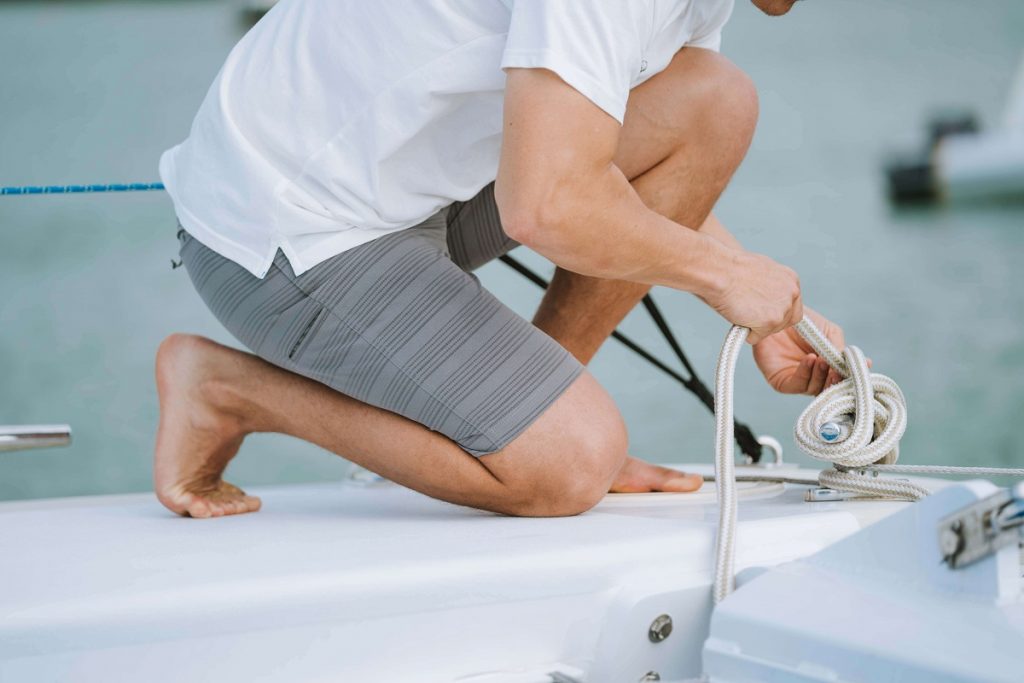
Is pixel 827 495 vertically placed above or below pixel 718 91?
below

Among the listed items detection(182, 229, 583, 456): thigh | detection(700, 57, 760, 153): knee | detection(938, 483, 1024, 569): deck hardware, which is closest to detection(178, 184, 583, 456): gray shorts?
detection(182, 229, 583, 456): thigh

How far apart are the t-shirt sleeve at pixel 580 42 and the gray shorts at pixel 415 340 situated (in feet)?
1.11

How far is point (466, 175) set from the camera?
1.45 meters

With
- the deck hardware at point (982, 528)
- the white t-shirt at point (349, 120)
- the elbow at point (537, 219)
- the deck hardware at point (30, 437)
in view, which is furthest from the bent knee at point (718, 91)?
the deck hardware at point (30, 437)

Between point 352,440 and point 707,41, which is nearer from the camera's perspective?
point 352,440

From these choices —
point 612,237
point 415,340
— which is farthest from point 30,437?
point 612,237

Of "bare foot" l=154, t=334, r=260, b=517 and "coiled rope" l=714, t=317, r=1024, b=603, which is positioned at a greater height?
"coiled rope" l=714, t=317, r=1024, b=603

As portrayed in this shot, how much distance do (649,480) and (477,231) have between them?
40 cm

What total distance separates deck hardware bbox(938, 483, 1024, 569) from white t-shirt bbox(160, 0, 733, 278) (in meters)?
0.55

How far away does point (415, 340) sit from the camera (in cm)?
139

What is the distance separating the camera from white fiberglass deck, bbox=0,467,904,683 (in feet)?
3.11

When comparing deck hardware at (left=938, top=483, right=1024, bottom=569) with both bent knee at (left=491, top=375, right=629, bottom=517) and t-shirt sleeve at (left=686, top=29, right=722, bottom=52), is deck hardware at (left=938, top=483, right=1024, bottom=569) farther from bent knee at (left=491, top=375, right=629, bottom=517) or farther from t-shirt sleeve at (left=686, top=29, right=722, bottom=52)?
t-shirt sleeve at (left=686, top=29, right=722, bottom=52)

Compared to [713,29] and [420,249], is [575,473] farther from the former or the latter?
[713,29]

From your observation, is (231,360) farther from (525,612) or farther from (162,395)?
(525,612)
